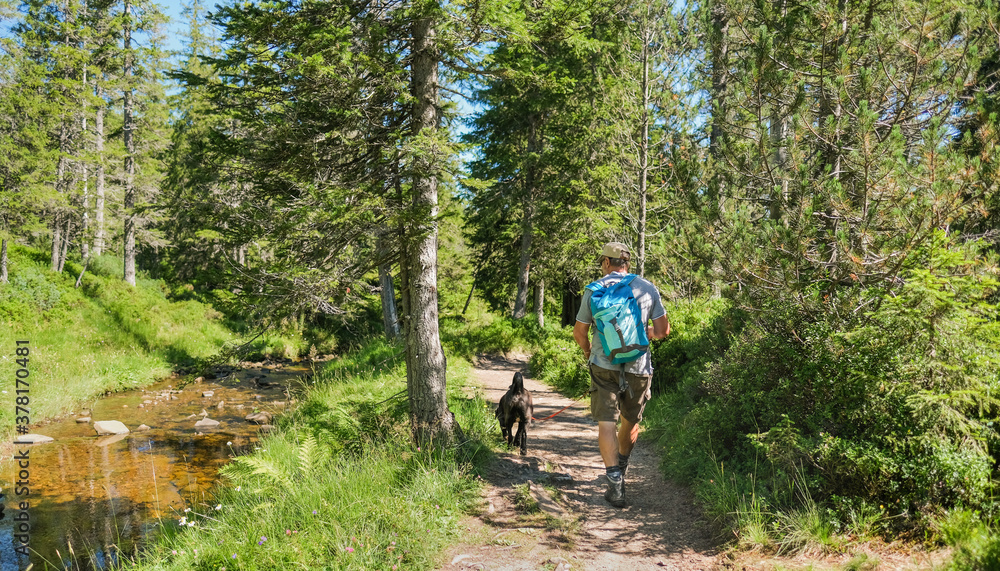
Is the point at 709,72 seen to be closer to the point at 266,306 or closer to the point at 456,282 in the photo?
the point at 266,306

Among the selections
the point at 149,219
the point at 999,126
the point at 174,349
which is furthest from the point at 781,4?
the point at 149,219

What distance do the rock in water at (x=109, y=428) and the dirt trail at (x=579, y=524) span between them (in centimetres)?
913

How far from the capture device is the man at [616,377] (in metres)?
5.06

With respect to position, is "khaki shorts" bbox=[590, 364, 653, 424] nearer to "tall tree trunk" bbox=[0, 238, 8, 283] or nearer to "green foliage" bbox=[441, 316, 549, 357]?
"green foliage" bbox=[441, 316, 549, 357]

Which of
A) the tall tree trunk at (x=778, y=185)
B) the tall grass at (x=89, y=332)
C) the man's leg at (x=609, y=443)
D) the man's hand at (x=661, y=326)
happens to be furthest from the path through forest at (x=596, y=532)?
the tall grass at (x=89, y=332)

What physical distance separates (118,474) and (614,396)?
8.27 metres

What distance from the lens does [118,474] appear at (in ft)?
28.0

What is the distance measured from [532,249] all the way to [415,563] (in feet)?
50.1

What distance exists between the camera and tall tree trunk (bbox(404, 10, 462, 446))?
5.91 m

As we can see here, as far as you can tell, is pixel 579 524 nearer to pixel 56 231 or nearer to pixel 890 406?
pixel 890 406

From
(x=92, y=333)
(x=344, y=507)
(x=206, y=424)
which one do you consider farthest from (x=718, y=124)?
(x=92, y=333)

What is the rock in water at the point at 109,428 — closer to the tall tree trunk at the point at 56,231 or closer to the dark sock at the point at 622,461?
the dark sock at the point at 622,461

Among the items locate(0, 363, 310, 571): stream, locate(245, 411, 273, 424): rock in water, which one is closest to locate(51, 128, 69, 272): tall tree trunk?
locate(0, 363, 310, 571): stream

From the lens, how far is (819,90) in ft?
A: 17.1
